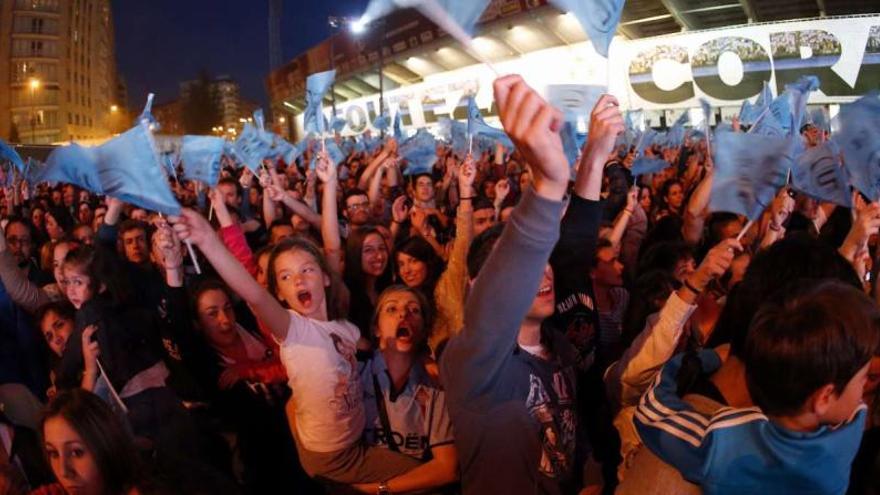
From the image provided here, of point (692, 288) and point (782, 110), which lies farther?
point (782, 110)

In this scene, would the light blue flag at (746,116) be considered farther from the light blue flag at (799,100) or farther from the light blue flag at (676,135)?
the light blue flag at (676,135)

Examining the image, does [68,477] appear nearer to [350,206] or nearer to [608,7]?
[608,7]

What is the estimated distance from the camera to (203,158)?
5.68 metres

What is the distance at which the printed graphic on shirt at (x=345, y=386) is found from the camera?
285 centimetres

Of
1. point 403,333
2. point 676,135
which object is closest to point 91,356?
point 403,333

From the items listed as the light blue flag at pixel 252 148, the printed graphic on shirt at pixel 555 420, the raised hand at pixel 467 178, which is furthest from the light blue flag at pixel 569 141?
the printed graphic on shirt at pixel 555 420

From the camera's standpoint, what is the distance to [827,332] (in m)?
1.54

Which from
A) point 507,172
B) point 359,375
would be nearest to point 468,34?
point 359,375

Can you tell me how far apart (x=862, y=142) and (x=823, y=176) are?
10.7 inches

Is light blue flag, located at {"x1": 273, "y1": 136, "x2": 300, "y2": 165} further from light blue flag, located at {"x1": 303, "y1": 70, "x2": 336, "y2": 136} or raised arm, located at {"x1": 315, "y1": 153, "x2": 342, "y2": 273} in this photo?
raised arm, located at {"x1": 315, "y1": 153, "x2": 342, "y2": 273}

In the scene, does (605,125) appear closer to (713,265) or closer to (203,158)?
(713,265)

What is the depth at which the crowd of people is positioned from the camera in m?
1.58

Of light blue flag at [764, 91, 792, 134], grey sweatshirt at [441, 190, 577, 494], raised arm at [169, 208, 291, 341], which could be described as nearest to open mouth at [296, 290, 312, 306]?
raised arm at [169, 208, 291, 341]

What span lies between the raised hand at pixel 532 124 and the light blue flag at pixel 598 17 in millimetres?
1097
